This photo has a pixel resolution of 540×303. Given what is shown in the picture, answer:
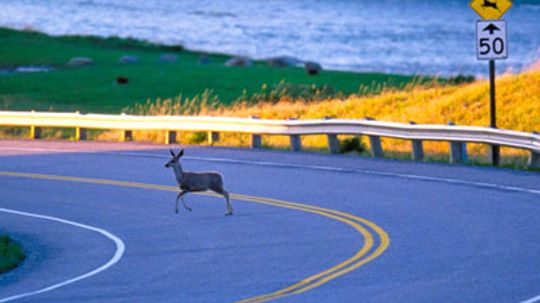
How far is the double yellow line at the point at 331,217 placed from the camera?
45.5 ft

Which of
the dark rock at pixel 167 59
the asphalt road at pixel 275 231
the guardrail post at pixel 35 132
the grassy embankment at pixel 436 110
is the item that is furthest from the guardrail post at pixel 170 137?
the dark rock at pixel 167 59

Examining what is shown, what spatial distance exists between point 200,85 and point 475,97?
22563mm

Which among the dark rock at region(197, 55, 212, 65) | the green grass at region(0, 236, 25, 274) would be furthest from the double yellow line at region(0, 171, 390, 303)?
the dark rock at region(197, 55, 212, 65)

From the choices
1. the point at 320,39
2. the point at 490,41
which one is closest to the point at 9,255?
the point at 490,41

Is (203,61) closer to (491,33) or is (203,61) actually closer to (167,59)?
(167,59)

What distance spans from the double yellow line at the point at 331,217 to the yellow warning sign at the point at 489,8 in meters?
6.03

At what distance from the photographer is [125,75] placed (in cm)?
5931

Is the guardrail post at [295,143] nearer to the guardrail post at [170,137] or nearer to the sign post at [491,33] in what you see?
the guardrail post at [170,137]

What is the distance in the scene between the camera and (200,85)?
56156mm

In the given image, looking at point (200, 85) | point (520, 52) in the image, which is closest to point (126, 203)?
point (200, 85)

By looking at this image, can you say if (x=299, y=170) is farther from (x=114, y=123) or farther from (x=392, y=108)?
(x=392, y=108)

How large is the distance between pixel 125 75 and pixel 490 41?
118ft

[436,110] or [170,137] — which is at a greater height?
[170,137]

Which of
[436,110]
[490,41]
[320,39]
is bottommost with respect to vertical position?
[320,39]
